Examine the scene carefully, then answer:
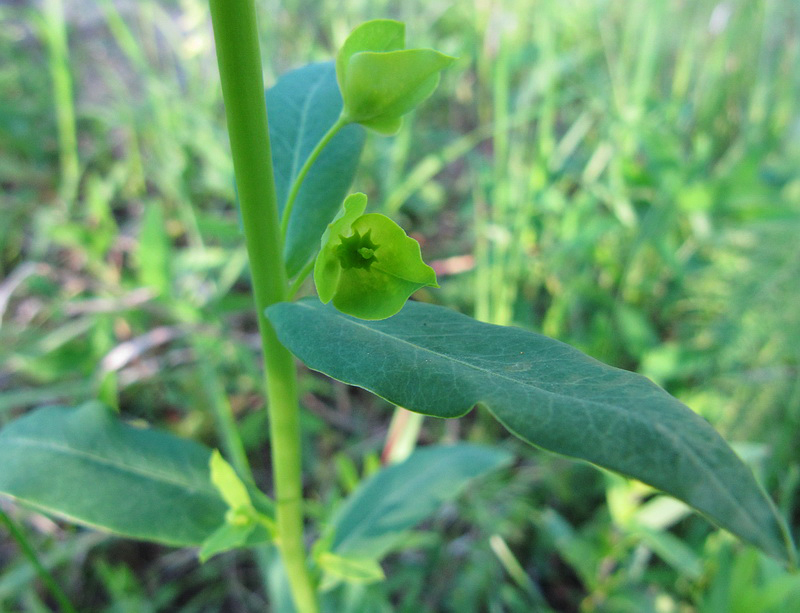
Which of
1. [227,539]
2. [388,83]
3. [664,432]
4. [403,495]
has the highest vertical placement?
[388,83]

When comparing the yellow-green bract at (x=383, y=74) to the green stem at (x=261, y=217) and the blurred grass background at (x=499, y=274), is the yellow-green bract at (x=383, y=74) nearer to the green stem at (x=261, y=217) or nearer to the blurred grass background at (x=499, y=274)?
the green stem at (x=261, y=217)

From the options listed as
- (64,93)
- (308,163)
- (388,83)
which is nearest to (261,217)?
(308,163)

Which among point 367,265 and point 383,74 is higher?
point 383,74

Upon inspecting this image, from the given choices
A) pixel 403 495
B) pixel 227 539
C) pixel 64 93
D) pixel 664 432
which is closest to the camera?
pixel 664 432

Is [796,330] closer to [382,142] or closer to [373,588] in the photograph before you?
[373,588]

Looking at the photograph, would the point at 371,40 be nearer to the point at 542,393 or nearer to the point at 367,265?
the point at 367,265

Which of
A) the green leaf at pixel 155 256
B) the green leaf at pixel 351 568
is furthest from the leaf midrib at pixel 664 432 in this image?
the green leaf at pixel 155 256
